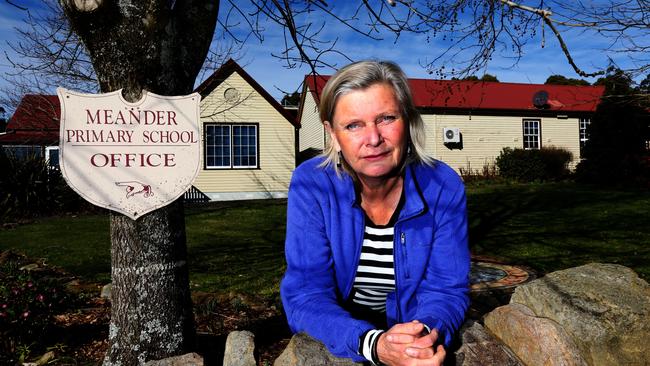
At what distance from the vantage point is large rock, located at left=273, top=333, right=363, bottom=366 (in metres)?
2.04

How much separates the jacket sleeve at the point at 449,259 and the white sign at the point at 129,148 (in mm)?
1476

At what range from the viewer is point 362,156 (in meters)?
2.23

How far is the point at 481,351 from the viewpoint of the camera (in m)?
2.22

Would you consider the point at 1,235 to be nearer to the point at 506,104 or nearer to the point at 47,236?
the point at 47,236

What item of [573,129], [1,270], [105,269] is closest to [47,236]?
[105,269]

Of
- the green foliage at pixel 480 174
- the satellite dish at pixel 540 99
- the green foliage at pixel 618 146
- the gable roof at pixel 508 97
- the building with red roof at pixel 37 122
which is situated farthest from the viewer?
the satellite dish at pixel 540 99

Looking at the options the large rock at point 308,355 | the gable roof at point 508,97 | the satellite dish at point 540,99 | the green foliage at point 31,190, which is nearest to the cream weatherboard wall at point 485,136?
the gable roof at point 508,97

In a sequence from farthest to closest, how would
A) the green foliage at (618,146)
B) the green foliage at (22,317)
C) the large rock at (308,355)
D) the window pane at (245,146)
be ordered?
the window pane at (245,146)
the green foliage at (618,146)
the green foliage at (22,317)
the large rock at (308,355)

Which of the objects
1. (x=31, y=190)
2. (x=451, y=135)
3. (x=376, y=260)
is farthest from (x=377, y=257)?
(x=451, y=135)

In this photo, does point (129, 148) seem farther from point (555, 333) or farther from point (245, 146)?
point (245, 146)

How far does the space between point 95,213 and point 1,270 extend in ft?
35.8

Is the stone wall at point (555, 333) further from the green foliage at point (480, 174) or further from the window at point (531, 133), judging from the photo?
the window at point (531, 133)

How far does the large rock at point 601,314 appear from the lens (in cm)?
238

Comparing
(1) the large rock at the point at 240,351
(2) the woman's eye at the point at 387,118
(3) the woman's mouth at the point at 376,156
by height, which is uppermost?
(2) the woman's eye at the point at 387,118
